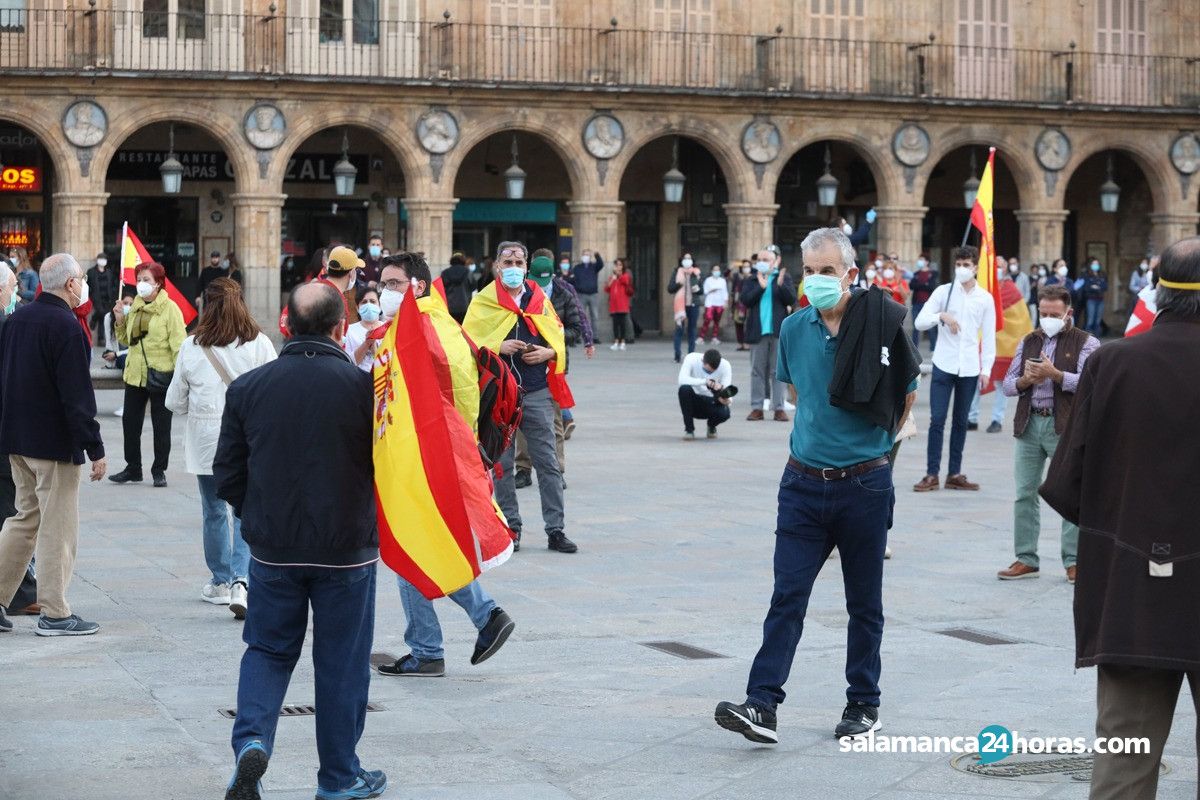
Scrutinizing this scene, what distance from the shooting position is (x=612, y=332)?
1382 inches

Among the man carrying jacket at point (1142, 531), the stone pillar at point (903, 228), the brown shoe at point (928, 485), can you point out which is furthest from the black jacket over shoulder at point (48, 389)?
the stone pillar at point (903, 228)

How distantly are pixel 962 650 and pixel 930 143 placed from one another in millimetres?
28375

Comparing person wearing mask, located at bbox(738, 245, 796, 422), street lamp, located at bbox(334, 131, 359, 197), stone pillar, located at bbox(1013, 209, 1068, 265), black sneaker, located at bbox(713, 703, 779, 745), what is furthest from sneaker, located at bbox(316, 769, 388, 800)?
stone pillar, located at bbox(1013, 209, 1068, 265)

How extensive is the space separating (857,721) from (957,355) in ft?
26.4

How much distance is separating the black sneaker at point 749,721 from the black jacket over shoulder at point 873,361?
1.07 metres

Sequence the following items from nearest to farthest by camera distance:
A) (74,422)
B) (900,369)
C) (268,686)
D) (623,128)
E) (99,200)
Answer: (268,686) → (900,369) → (74,422) → (99,200) → (623,128)

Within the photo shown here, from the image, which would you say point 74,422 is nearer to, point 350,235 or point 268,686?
point 268,686

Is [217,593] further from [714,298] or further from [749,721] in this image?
[714,298]

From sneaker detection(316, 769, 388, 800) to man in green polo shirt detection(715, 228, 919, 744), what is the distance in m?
1.26

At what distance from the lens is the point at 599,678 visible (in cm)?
784

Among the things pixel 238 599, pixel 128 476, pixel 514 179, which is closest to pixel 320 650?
pixel 238 599

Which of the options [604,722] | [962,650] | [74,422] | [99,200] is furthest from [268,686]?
[99,200]

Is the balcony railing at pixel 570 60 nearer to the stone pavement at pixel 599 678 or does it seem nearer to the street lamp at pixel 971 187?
the street lamp at pixel 971 187

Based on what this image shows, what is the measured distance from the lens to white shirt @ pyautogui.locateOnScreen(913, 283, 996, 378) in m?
14.5
